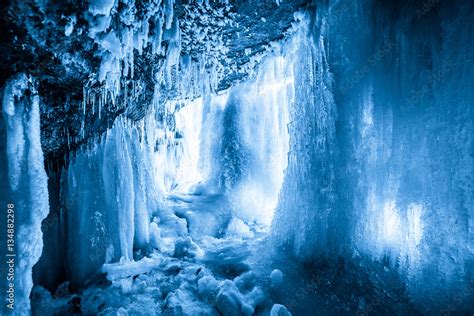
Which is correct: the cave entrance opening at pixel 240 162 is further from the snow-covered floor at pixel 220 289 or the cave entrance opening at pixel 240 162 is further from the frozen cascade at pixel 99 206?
the frozen cascade at pixel 99 206

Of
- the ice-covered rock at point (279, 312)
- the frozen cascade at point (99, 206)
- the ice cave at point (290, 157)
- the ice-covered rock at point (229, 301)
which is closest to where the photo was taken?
the ice cave at point (290, 157)

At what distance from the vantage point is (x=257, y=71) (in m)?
8.77

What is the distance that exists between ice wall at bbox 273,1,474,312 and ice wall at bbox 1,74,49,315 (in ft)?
16.0

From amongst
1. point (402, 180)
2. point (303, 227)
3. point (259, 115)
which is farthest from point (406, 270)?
point (259, 115)

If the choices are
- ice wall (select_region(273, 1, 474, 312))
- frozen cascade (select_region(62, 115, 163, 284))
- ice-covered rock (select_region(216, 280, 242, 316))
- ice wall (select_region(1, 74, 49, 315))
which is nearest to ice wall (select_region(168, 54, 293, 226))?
ice wall (select_region(273, 1, 474, 312))

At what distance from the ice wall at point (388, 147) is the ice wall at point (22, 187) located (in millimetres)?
4872

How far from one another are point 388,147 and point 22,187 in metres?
5.24

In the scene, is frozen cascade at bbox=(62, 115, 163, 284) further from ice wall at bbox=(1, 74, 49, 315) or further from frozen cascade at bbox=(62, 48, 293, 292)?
ice wall at bbox=(1, 74, 49, 315)

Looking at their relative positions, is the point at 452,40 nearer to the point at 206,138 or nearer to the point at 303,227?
the point at 303,227

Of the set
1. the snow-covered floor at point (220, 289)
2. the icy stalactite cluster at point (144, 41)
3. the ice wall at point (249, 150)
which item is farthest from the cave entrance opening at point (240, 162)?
the icy stalactite cluster at point (144, 41)

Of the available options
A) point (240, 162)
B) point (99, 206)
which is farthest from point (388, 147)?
point (240, 162)

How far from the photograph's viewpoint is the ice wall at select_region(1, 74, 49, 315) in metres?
2.94

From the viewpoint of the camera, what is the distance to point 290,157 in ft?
22.6

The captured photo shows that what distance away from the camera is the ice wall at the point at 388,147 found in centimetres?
348
